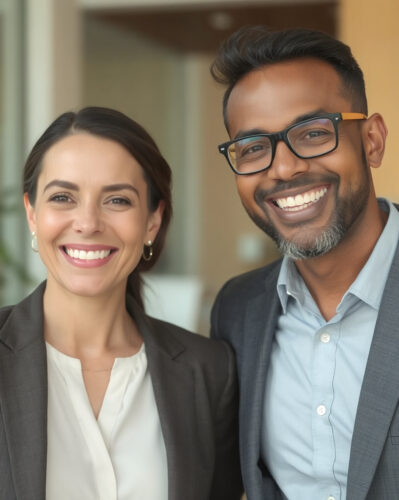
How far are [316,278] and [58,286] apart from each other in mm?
683

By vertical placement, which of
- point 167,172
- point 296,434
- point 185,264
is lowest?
point 185,264

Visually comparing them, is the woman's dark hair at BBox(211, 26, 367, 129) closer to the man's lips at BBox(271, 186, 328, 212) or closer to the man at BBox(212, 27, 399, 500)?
the man at BBox(212, 27, 399, 500)

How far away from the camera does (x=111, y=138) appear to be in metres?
2.01

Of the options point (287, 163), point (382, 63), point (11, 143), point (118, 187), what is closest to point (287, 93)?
point (287, 163)

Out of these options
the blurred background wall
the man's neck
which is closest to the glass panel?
the blurred background wall

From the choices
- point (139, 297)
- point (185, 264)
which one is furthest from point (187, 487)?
point (185, 264)

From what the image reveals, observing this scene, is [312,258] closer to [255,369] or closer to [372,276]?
[372,276]

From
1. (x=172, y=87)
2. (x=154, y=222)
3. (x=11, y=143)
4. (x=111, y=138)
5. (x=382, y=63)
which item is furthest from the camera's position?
(x=172, y=87)

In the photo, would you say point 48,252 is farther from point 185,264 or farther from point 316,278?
point 185,264

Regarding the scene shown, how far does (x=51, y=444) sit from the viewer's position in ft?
6.08

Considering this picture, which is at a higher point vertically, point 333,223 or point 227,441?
point 333,223

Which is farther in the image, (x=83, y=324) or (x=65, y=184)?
(x=83, y=324)

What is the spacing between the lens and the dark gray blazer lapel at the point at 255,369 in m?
2.02

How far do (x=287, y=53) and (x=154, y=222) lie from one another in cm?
58
